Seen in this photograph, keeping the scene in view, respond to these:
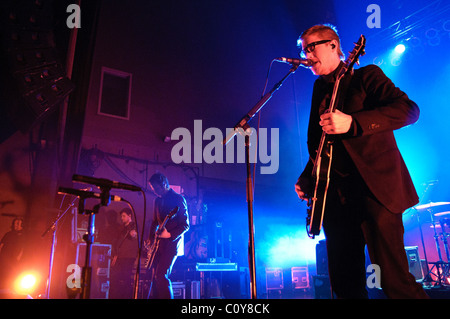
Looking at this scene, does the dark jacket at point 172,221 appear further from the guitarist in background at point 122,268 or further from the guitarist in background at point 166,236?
the guitarist in background at point 122,268

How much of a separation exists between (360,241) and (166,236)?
127 inches

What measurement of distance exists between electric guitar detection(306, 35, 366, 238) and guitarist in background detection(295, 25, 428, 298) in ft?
0.11

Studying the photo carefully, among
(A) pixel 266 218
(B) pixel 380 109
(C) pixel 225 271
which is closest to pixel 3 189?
(C) pixel 225 271

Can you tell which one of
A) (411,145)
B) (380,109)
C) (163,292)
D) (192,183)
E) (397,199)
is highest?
(411,145)

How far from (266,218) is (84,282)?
9.95 m

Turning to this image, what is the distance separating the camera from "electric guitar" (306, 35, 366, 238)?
1862 mm

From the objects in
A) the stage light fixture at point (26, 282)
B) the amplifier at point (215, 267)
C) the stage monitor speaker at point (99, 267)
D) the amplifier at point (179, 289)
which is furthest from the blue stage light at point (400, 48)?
the stage light fixture at point (26, 282)

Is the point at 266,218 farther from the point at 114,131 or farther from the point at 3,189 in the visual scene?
the point at 3,189

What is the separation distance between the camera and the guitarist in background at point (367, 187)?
4.91 feet

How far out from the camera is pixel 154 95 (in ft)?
33.2

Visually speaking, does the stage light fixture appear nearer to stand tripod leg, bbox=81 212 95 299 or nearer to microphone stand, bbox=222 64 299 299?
stand tripod leg, bbox=81 212 95 299

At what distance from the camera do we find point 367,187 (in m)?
1.61

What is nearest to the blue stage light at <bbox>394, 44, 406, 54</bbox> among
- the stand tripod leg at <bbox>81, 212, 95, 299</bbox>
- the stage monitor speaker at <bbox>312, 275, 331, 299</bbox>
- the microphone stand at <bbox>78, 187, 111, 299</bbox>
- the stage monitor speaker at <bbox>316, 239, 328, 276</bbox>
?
the stage monitor speaker at <bbox>316, 239, 328, 276</bbox>
